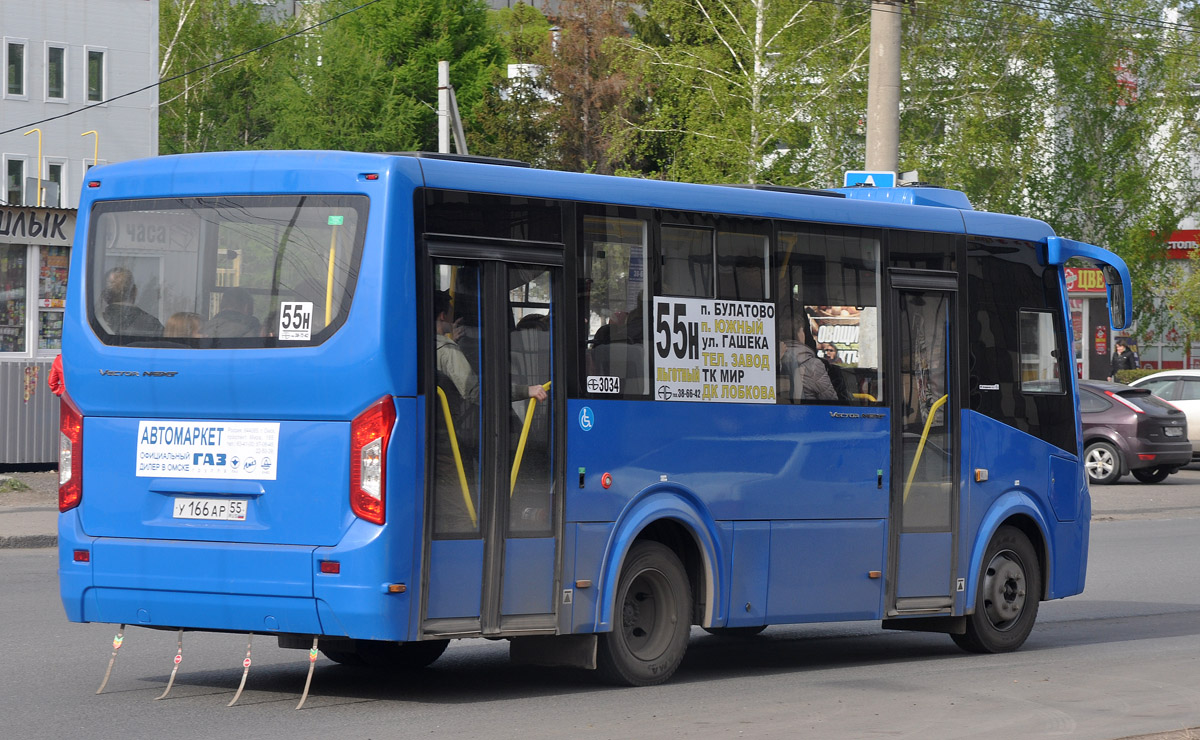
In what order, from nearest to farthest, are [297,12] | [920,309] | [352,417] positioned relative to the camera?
[352,417] → [920,309] → [297,12]

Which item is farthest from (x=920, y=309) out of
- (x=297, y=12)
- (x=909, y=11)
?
(x=297, y=12)

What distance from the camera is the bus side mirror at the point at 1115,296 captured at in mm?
11977

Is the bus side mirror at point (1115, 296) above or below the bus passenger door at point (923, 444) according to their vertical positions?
above

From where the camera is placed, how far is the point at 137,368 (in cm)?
838

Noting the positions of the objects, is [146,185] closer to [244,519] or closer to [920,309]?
[244,519]

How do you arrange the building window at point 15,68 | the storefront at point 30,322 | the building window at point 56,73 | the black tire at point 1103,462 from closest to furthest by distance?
the storefront at point 30,322, the black tire at point 1103,462, the building window at point 15,68, the building window at point 56,73

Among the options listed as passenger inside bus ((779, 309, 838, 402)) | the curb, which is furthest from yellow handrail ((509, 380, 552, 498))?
the curb

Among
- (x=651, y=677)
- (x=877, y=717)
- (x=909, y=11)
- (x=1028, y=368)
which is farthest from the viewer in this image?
(x=909, y=11)

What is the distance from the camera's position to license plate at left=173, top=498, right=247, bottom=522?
26.7ft

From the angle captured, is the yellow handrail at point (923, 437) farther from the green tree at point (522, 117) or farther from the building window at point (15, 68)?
the building window at point (15, 68)

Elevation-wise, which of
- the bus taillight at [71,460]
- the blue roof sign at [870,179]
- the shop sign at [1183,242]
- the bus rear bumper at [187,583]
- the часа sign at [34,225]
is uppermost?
the shop sign at [1183,242]

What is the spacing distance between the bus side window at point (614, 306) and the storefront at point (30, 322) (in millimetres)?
15148

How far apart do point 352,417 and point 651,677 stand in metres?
2.39

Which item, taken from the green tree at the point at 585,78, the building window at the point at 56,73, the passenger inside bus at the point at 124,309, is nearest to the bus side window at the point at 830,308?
the passenger inside bus at the point at 124,309
